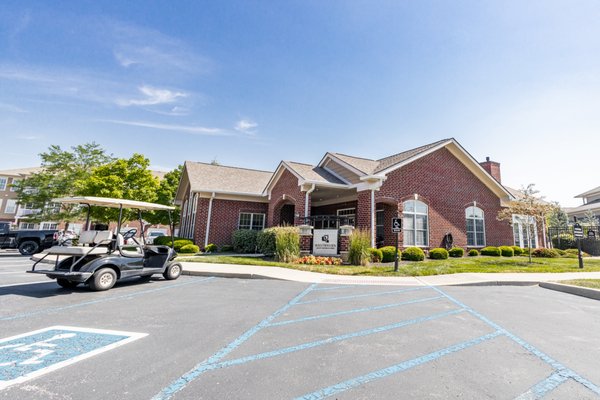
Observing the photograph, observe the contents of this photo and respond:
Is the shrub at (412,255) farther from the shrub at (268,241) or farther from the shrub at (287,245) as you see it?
the shrub at (268,241)

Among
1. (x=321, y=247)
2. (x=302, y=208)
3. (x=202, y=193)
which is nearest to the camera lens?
(x=321, y=247)

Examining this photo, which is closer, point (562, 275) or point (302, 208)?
point (562, 275)

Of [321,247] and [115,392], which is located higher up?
[321,247]

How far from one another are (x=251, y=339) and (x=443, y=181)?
15454 millimetres

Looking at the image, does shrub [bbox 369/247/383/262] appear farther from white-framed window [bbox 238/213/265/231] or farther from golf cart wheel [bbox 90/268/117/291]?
golf cart wheel [bbox 90/268/117/291]

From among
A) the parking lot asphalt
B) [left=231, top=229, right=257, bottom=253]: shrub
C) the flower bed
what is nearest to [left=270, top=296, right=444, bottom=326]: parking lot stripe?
the parking lot asphalt

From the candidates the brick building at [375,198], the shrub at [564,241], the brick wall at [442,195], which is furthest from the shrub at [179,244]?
the shrub at [564,241]

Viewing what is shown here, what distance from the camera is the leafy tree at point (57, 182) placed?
21984 millimetres

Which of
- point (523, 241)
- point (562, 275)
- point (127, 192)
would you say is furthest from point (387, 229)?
point (127, 192)

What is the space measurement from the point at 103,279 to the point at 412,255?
12.0m

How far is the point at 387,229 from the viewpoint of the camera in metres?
14.7

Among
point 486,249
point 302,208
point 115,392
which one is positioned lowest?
point 115,392

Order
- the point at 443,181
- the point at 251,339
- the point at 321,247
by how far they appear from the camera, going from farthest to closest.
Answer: the point at 443,181 → the point at 321,247 → the point at 251,339

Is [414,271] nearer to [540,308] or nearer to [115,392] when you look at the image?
[540,308]
